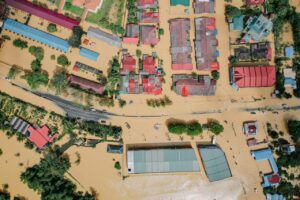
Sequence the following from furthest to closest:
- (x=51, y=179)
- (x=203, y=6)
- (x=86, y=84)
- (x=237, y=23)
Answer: (x=203, y=6), (x=237, y=23), (x=86, y=84), (x=51, y=179)

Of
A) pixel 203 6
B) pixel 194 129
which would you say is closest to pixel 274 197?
pixel 194 129

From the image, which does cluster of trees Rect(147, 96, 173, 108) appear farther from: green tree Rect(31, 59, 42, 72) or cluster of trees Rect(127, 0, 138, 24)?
green tree Rect(31, 59, 42, 72)

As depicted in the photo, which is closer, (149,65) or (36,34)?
(36,34)

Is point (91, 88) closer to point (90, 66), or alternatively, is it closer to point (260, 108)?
point (90, 66)

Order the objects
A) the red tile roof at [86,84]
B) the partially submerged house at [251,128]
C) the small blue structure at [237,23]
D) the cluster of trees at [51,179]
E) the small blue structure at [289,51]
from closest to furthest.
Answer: the cluster of trees at [51,179] < the red tile roof at [86,84] < the partially submerged house at [251,128] < the small blue structure at [237,23] < the small blue structure at [289,51]

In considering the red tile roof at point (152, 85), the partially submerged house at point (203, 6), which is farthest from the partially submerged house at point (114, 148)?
the partially submerged house at point (203, 6)

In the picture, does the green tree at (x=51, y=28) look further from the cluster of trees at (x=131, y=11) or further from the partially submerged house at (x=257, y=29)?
the partially submerged house at (x=257, y=29)

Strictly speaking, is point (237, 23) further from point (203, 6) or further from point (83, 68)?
point (83, 68)

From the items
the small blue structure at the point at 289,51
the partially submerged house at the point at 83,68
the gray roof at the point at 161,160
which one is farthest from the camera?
the small blue structure at the point at 289,51
